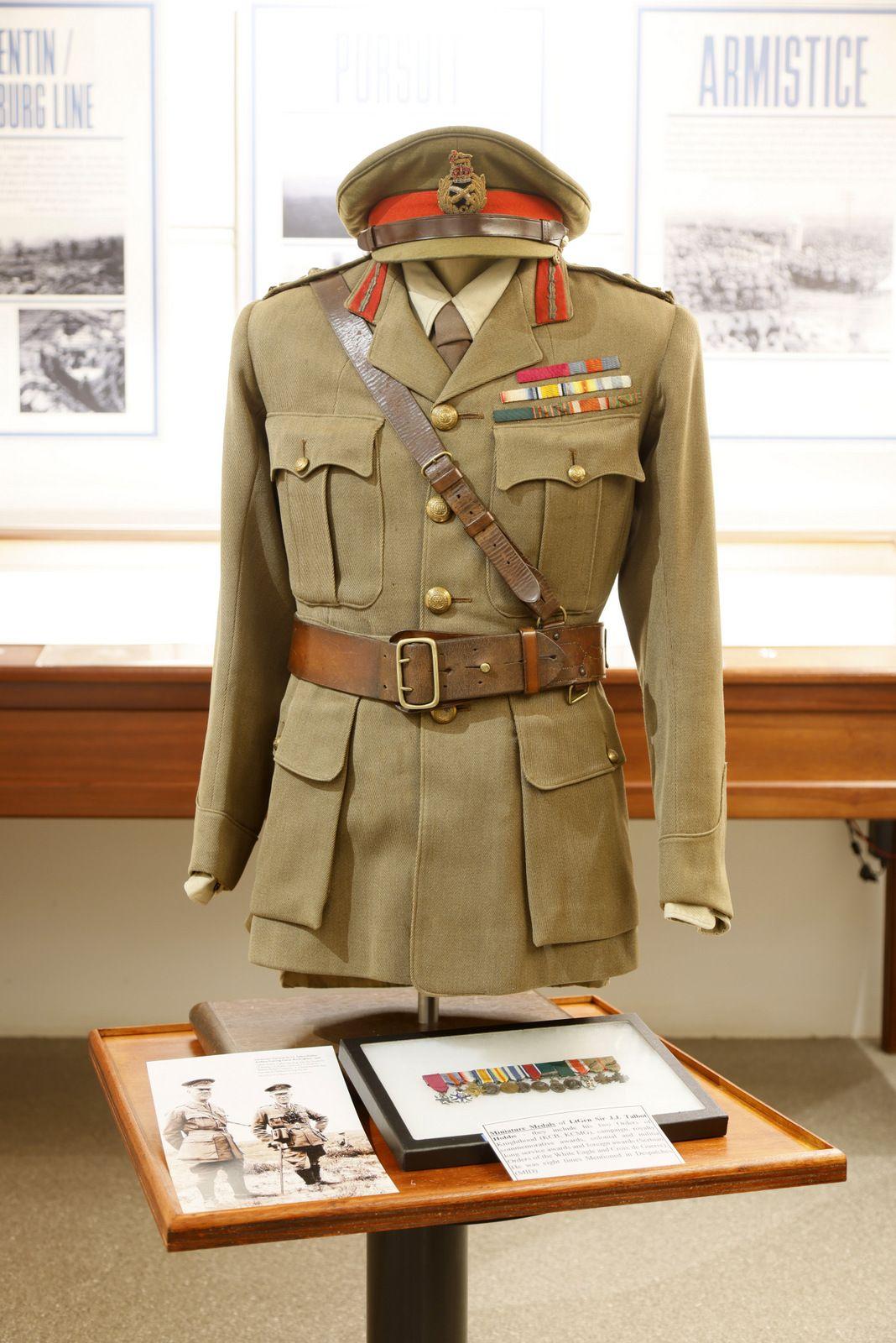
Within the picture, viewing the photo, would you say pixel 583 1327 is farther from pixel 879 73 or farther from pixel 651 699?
pixel 879 73

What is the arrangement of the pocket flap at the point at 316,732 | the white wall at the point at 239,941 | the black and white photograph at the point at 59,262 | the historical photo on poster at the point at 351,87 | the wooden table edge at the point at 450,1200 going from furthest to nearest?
the white wall at the point at 239,941 → the black and white photograph at the point at 59,262 → the historical photo on poster at the point at 351,87 → the pocket flap at the point at 316,732 → the wooden table edge at the point at 450,1200

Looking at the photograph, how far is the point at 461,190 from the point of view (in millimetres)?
1479

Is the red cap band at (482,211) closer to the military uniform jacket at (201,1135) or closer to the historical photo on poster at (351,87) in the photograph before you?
the military uniform jacket at (201,1135)

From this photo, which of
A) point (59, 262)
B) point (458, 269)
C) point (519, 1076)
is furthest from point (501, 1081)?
point (59, 262)

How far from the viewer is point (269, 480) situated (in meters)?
1.65

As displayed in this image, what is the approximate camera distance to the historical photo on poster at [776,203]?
9.93 ft

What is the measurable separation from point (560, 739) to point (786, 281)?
200 cm

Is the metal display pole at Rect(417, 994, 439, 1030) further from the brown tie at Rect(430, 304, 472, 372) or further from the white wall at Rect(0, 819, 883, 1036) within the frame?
the white wall at Rect(0, 819, 883, 1036)

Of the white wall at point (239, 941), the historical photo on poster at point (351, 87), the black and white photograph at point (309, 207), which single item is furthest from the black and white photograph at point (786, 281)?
the white wall at point (239, 941)

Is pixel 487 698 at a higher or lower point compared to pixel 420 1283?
higher

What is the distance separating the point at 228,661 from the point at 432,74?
187 cm

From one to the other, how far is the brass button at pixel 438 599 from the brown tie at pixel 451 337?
0.83 ft

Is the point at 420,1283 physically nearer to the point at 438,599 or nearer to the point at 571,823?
the point at 571,823

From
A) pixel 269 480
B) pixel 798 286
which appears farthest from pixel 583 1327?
pixel 798 286
